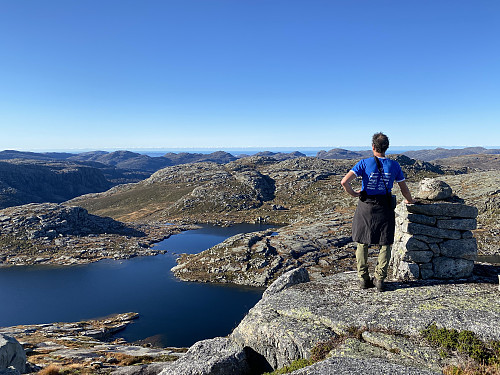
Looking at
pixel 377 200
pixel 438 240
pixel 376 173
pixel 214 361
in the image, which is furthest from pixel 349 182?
pixel 214 361

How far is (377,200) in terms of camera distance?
12828mm

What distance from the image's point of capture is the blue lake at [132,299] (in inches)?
2099

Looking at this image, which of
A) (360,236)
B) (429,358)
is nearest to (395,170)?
(360,236)

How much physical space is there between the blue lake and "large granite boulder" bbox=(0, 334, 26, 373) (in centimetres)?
3095

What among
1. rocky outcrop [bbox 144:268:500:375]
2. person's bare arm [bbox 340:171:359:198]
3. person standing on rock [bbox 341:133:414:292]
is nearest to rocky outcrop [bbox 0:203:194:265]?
rocky outcrop [bbox 144:268:500:375]

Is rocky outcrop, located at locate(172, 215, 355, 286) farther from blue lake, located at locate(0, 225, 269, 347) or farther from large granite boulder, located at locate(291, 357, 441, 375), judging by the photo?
large granite boulder, located at locate(291, 357, 441, 375)

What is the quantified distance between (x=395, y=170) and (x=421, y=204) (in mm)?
3663

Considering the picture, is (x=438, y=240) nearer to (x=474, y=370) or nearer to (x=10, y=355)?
(x=474, y=370)

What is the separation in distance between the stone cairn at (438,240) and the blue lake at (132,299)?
42910 millimetres

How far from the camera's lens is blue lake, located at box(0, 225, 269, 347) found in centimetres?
5331

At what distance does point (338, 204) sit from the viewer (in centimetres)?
14750

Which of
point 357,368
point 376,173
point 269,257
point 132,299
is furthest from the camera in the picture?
point 269,257

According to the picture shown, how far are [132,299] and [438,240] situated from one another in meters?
68.0

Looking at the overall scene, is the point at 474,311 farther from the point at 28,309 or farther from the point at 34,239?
the point at 34,239
